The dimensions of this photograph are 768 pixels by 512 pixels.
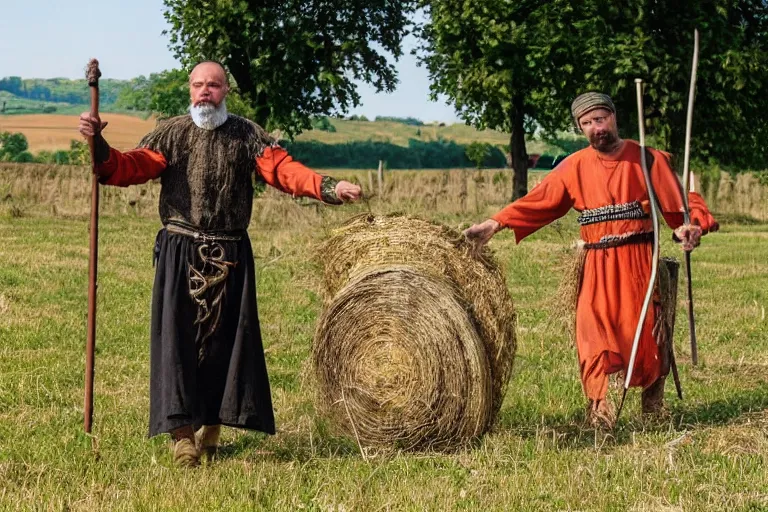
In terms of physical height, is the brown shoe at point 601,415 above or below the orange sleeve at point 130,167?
below

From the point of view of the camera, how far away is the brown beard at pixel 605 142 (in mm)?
7125

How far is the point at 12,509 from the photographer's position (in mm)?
5402

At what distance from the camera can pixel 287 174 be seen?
6.52 meters

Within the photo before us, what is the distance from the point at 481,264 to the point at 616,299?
0.88 metres

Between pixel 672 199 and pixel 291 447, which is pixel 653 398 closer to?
pixel 672 199

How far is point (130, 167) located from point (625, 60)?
23.7m

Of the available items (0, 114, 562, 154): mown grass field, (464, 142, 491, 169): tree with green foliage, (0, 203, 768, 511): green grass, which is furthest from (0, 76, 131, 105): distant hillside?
(0, 203, 768, 511): green grass

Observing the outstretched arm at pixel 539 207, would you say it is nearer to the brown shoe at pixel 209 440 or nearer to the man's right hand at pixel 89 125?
the brown shoe at pixel 209 440

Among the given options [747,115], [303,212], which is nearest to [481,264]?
[303,212]

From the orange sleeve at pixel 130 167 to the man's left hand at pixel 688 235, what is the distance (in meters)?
2.92

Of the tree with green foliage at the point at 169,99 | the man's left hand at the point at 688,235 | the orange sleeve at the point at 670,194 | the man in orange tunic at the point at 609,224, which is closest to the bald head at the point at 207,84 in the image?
the man in orange tunic at the point at 609,224

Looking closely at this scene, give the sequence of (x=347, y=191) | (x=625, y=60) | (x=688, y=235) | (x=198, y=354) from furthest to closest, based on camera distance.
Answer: (x=625, y=60)
(x=688, y=235)
(x=198, y=354)
(x=347, y=191)

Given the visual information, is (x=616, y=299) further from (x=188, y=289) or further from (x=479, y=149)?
(x=479, y=149)

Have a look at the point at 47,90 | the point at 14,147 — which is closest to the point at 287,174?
the point at 14,147
